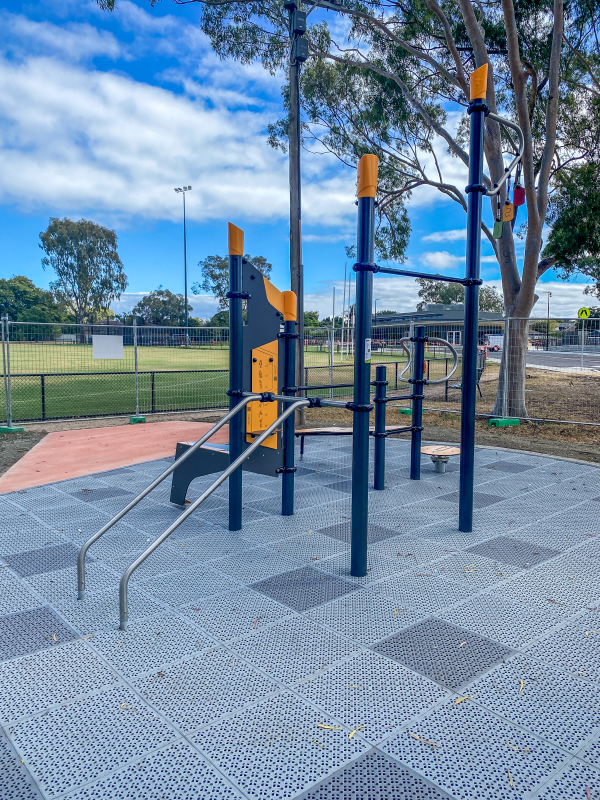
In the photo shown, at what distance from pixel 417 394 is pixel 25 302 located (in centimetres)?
7007

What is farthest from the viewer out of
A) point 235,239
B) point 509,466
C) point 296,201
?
point 296,201

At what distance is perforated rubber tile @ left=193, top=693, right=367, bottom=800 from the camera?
162 centimetres

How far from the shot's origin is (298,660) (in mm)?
2289

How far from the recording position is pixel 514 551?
3.57 m

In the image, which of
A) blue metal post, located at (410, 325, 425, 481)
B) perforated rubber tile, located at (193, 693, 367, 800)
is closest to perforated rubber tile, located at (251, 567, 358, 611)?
perforated rubber tile, located at (193, 693, 367, 800)

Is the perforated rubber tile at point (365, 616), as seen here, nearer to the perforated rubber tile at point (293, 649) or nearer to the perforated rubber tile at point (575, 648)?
the perforated rubber tile at point (293, 649)

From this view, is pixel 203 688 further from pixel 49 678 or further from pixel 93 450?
pixel 93 450

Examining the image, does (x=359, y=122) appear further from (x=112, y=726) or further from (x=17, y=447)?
(x=112, y=726)

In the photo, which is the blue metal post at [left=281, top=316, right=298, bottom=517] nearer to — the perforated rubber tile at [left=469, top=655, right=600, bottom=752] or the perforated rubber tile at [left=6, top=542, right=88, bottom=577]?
the perforated rubber tile at [left=6, top=542, right=88, bottom=577]

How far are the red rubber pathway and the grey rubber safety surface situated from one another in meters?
1.49

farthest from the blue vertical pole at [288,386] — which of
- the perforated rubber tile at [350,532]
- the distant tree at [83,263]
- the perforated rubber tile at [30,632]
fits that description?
the distant tree at [83,263]

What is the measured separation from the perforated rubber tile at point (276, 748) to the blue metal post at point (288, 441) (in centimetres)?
234

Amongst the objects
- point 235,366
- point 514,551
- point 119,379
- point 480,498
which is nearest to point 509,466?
point 480,498

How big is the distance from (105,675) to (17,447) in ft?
19.7
